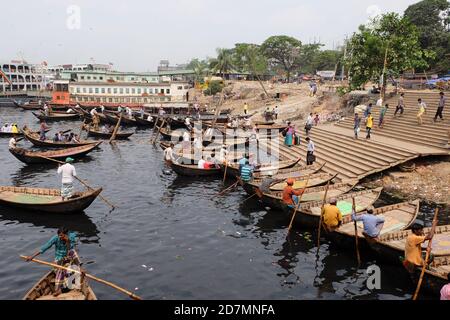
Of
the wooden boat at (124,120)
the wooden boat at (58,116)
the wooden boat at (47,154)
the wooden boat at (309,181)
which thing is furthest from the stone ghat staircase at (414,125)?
the wooden boat at (58,116)

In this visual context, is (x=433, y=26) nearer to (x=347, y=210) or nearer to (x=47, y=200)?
(x=347, y=210)

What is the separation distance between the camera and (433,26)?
55906 millimetres

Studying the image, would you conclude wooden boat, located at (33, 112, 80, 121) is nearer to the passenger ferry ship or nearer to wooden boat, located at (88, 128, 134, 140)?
the passenger ferry ship

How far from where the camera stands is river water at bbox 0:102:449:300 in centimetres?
1195

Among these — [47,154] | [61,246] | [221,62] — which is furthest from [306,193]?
[221,62]

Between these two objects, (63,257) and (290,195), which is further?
(290,195)

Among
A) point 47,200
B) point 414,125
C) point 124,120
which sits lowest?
point 47,200

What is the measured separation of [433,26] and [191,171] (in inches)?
1972

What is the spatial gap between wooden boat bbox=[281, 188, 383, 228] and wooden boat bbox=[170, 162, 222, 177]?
8.57 m

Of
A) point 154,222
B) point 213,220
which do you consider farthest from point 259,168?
point 154,222

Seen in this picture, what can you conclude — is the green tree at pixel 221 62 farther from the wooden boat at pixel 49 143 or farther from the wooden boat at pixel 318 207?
the wooden boat at pixel 318 207

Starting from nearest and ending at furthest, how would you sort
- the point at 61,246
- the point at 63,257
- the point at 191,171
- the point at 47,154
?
the point at 63,257 → the point at 61,246 → the point at 191,171 → the point at 47,154
